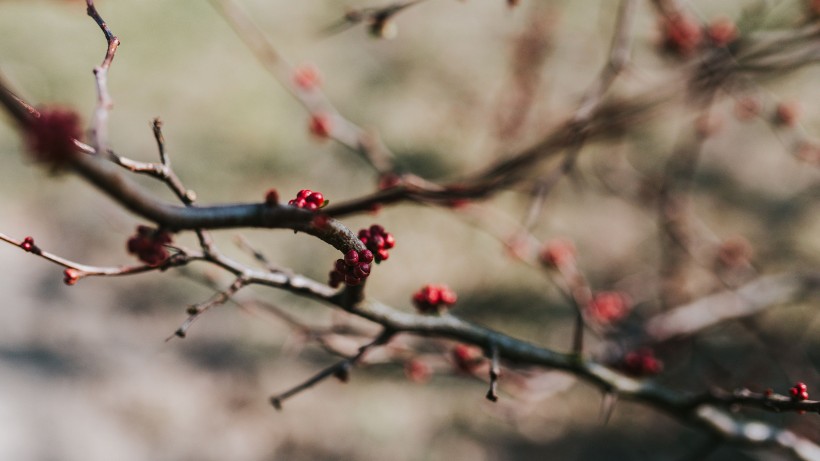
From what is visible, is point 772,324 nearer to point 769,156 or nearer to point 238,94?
point 769,156

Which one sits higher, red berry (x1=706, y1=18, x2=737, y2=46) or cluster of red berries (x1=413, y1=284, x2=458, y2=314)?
red berry (x1=706, y1=18, x2=737, y2=46)

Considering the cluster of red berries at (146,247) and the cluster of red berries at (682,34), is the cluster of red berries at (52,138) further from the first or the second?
the cluster of red berries at (682,34)

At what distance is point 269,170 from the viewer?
14.0ft

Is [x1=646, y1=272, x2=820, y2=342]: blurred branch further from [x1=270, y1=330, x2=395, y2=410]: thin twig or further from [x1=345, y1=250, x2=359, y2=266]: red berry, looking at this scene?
[x1=345, y1=250, x2=359, y2=266]: red berry

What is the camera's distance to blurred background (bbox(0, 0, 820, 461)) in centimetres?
311

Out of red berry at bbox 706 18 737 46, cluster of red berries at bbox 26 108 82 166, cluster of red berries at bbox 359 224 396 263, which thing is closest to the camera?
cluster of red berries at bbox 26 108 82 166

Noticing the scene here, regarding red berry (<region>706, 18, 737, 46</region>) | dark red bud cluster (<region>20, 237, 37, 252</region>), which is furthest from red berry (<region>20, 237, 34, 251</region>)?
red berry (<region>706, 18, 737, 46</region>)

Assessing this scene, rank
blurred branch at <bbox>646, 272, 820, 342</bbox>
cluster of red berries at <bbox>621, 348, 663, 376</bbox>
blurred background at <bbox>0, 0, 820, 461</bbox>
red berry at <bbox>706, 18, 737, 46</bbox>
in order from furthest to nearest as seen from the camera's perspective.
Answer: blurred background at <bbox>0, 0, 820, 461</bbox>
red berry at <bbox>706, 18, 737, 46</bbox>
blurred branch at <bbox>646, 272, 820, 342</bbox>
cluster of red berries at <bbox>621, 348, 663, 376</bbox>

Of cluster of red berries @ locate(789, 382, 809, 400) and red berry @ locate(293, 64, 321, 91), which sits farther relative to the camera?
red berry @ locate(293, 64, 321, 91)

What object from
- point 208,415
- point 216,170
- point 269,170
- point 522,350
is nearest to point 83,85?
point 216,170

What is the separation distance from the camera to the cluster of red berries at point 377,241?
101cm

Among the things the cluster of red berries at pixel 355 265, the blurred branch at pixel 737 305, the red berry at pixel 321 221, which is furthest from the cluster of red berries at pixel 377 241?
the blurred branch at pixel 737 305

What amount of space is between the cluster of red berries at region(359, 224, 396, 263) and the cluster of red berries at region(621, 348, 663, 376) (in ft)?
2.98

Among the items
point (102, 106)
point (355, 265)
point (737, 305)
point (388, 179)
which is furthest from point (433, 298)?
point (737, 305)
